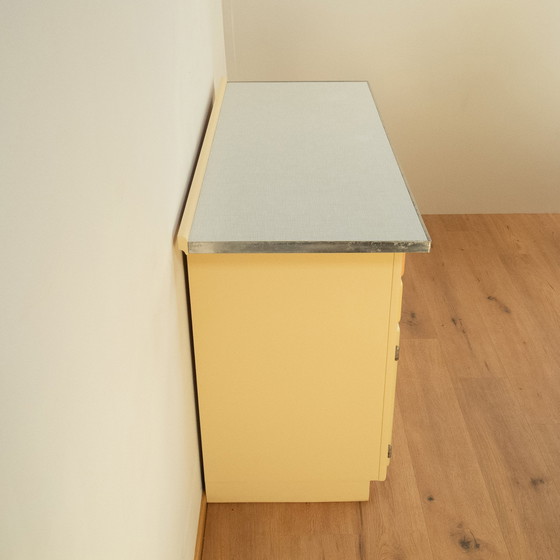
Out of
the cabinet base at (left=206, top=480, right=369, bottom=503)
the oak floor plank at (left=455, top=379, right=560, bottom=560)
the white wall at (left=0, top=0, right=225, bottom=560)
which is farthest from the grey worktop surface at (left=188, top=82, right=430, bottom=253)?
the oak floor plank at (left=455, top=379, right=560, bottom=560)

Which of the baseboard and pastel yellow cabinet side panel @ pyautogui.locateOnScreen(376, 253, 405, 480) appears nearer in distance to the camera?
pastel yellow cabinet side panel @ pyautogui.locateOnScreen(376, 253, 405, 480)

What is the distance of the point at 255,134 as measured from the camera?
1.99 meters

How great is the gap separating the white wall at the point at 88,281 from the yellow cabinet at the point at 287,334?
18 centimetres

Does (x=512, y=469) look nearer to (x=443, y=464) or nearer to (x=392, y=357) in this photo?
(x=443, y=464)

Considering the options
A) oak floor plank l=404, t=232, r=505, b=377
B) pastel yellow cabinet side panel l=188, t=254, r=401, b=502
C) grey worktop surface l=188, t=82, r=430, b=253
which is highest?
grey worktop surface l=188, t=82, r=430, b=253

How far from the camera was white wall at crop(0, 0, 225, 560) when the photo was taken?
0.58 metres

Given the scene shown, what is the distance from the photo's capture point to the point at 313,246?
1.44 meters

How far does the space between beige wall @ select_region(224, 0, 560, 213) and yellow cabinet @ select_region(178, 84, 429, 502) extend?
1.16 metres

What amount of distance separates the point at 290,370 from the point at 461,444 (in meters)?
0.70

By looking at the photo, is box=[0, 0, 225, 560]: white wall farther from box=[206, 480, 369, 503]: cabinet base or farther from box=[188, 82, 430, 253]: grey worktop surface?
box=[206, 480, 369, 503]: cabinet base

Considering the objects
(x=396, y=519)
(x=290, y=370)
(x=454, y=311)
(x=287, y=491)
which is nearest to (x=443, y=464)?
(x=396, y=519)

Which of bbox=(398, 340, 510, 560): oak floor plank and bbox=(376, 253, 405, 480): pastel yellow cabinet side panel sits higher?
bbox=(376, 253, 405, 480): pastel yellow cabinet side panel

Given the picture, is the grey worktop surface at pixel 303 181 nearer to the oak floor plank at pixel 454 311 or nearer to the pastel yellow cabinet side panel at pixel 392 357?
the pastel yellow cabinet side panel at pixel 392 357

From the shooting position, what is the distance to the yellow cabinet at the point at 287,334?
4.94ft
